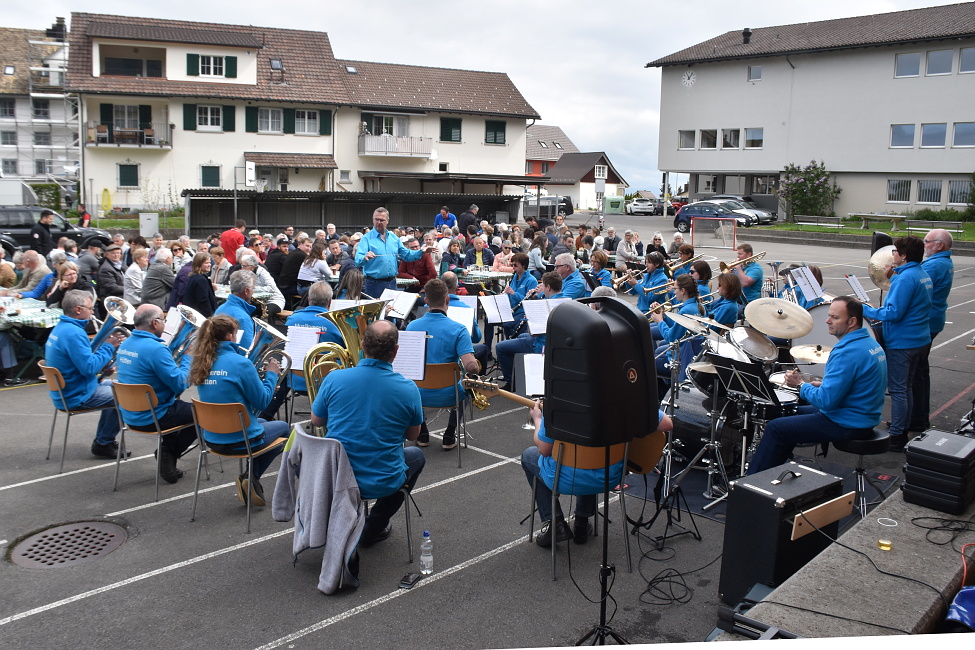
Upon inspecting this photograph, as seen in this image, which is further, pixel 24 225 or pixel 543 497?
pixel 24 225

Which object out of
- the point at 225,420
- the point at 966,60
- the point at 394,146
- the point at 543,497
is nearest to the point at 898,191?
the point at 966,60

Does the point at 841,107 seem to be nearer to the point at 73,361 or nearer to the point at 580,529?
the point at 580,529

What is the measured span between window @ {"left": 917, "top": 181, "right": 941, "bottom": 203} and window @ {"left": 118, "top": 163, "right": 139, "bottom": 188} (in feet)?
125

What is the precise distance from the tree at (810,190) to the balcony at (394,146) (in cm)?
1882

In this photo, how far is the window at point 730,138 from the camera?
4409 centimetres

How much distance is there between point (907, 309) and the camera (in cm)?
756

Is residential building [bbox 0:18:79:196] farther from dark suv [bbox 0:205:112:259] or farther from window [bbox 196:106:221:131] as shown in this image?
dark suv [bbox 0:205:112:259]

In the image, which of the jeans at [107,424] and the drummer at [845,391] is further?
the jeans at [107,424]

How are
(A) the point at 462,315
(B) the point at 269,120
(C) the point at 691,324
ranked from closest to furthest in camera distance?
(C) the point at 691,324
(A) the point at 462,315
(B) the point at 269,120

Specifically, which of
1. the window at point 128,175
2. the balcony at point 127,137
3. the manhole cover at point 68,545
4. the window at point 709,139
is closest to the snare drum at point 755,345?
the manhole cover at point 68,545

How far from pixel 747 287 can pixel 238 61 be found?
108 feet

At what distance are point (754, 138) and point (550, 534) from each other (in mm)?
42077

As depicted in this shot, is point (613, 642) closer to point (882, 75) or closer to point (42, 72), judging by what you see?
point (882, 75)

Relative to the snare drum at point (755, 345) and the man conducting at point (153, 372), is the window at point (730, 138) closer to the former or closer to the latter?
the snare drum at point (755, 345)
